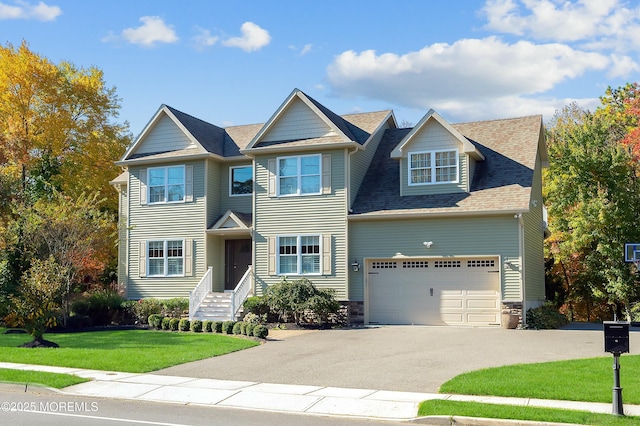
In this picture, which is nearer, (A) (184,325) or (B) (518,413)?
(B) (518,413)

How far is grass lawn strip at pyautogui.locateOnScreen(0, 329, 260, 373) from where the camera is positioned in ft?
53.0

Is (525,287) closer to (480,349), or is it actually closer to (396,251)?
(396,251)

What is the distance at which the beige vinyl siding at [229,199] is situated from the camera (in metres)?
29.8

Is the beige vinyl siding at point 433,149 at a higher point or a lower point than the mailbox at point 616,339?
higher

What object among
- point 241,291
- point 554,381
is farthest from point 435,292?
point 554,381

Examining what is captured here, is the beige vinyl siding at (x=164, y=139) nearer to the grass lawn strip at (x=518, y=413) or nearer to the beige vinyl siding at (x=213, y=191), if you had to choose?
the beige vinyl siding at (x=213, y=191)

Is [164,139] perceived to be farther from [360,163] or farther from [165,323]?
[165,323]

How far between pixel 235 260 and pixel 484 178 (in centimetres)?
1127

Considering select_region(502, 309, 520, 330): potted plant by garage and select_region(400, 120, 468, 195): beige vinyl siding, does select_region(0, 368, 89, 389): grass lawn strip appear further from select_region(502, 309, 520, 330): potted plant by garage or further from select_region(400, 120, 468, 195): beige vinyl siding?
select_region(400, 120, 468, 195): beige vinyl siding

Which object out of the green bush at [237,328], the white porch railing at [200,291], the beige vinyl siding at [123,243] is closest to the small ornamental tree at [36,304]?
the green bush at [237,328]

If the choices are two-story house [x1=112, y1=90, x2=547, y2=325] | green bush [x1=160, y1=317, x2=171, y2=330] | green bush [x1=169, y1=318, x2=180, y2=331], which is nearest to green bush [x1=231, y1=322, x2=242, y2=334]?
green bush [x1=169, y1=318, x2=180, y2=331]

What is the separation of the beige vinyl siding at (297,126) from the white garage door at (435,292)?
5702 millimetres

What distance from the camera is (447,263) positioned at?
2525 centimetres

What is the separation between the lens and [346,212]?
87.0 feet
